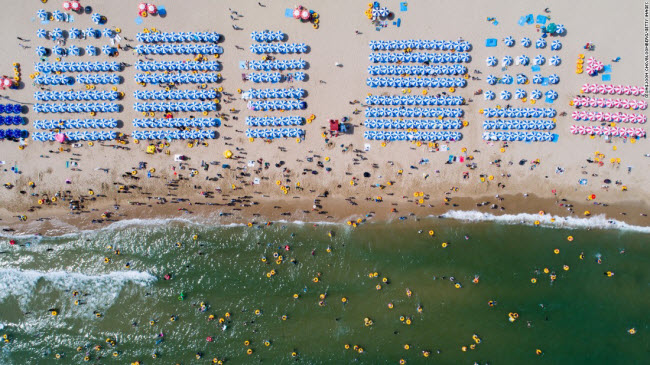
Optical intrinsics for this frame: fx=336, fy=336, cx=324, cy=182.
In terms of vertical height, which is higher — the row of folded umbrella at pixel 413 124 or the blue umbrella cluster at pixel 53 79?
the blue umbrella cluster at pixel 53 79

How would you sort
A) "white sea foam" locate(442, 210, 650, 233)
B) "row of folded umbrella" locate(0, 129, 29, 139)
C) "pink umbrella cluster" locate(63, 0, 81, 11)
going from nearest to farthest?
"pink umbrella cluster" locate(63, 0, 81, 11)
"row of folded umbrella" locate(0, 129, 29, 139)
"white sea foam" locate(442, 210, 650, 233)

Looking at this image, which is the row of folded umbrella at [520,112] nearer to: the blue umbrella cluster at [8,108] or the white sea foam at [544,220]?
the white sea foam at [544,220]

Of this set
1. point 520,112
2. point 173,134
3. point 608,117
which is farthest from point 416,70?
point 173,134

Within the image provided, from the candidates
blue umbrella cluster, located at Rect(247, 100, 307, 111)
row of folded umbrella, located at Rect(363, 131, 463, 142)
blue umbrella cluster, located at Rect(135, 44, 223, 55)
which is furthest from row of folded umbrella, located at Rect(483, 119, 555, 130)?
blue umbrella cluster, located at Rect(135, 44, 223, 55)

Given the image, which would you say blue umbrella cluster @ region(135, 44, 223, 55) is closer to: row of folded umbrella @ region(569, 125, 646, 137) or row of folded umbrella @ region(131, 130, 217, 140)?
row of folded umbrella @ region(131, 130, 217, 140)

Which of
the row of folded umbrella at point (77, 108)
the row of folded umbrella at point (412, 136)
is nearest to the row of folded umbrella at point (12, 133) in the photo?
the row of folded umbrella at point (77, 108)

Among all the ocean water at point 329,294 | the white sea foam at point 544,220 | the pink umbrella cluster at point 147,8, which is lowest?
the ocean water at point 329,294
